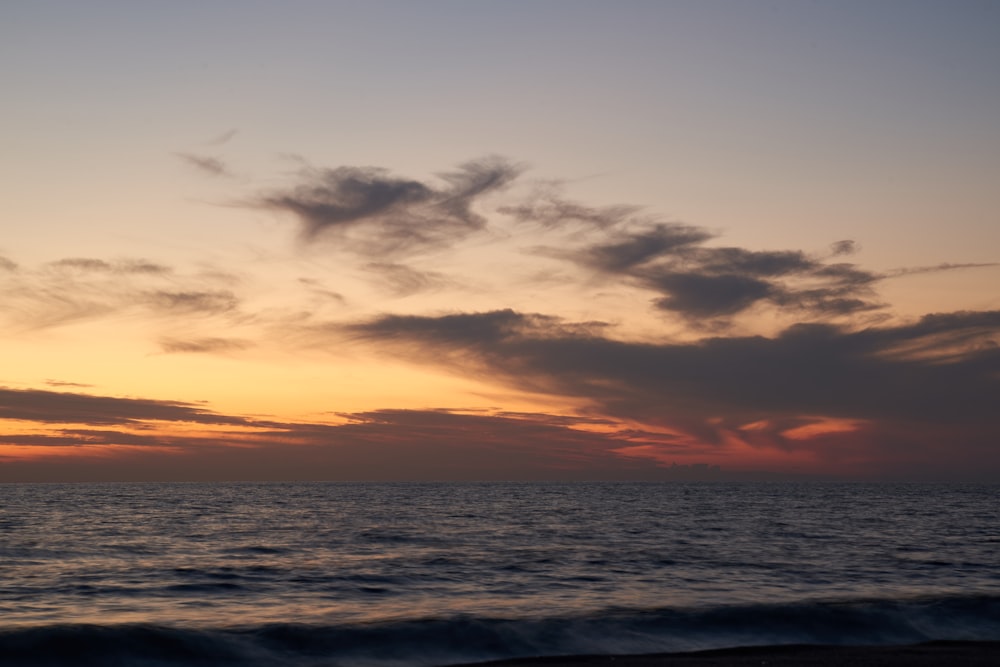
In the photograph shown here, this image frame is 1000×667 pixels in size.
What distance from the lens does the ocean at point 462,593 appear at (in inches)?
827

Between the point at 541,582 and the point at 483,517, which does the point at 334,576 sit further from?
the point at 483,517

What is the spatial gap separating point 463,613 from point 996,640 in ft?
46.8

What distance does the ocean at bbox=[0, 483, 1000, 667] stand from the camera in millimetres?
21000

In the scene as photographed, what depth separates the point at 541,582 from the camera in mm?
30578

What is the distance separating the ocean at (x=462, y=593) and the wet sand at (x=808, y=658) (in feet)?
5.03

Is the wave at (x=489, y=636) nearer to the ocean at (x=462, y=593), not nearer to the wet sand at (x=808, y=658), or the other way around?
the ocean at (x=462, y=593)

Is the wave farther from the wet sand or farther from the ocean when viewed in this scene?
the wet sand

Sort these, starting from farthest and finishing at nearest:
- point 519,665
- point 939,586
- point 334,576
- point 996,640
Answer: point 334,576 → point 939,586 → point 996,640 → point 519,665

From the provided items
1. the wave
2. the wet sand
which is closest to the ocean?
the wave

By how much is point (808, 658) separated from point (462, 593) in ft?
42.8

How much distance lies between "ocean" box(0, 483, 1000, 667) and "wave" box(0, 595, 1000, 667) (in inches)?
2.7

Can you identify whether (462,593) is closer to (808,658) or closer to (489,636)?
(489,636)

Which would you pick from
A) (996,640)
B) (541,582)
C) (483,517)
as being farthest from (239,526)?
(996,640)

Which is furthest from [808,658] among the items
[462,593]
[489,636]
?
[462,593]
